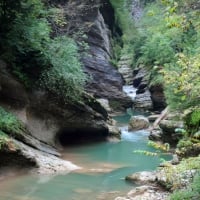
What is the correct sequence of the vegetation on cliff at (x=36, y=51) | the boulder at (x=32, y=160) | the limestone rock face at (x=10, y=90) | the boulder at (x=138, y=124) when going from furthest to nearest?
the boulder at (x=138, y=124), the limestone rock face at (x=10, y=90), the vegetation on cliff at (x=36, y=51), the boulder at (x=32, y=160)

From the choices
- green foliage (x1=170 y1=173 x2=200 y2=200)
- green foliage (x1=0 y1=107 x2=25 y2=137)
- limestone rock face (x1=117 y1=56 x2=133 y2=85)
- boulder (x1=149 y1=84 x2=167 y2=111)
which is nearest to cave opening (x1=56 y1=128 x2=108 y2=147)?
green foliage (x1=0 y1=107 x2=25 y2=137)

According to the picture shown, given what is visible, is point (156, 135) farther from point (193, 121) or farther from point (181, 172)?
point (181, 172)

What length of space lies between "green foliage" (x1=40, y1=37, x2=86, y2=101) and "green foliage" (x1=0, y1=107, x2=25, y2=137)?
2.56m

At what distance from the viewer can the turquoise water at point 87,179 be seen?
9.59m

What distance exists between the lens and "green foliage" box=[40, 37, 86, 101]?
48.7 feet

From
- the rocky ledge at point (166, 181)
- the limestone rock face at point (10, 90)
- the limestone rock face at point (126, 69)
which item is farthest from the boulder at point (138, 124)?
the limestone rock face at point (126, 69)

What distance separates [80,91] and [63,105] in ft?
2.89

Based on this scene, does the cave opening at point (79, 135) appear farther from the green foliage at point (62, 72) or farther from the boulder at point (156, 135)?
the boulder at point (156, 135)

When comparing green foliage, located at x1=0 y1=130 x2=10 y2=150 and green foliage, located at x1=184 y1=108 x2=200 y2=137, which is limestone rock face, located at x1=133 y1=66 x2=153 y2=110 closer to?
green foliage, located at x1=184 y1=108 x2=200 y2=137

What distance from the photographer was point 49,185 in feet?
34.2

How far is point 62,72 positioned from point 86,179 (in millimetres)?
5075

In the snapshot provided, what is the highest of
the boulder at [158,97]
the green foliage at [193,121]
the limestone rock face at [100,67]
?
the limestone rock face at [100,67]

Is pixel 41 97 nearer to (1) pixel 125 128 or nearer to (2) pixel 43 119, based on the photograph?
(2) pixel 43 119

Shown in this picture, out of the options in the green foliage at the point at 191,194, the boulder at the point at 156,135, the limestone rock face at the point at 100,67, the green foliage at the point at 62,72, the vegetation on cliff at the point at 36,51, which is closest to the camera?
the green foliage at the point at 191,194
